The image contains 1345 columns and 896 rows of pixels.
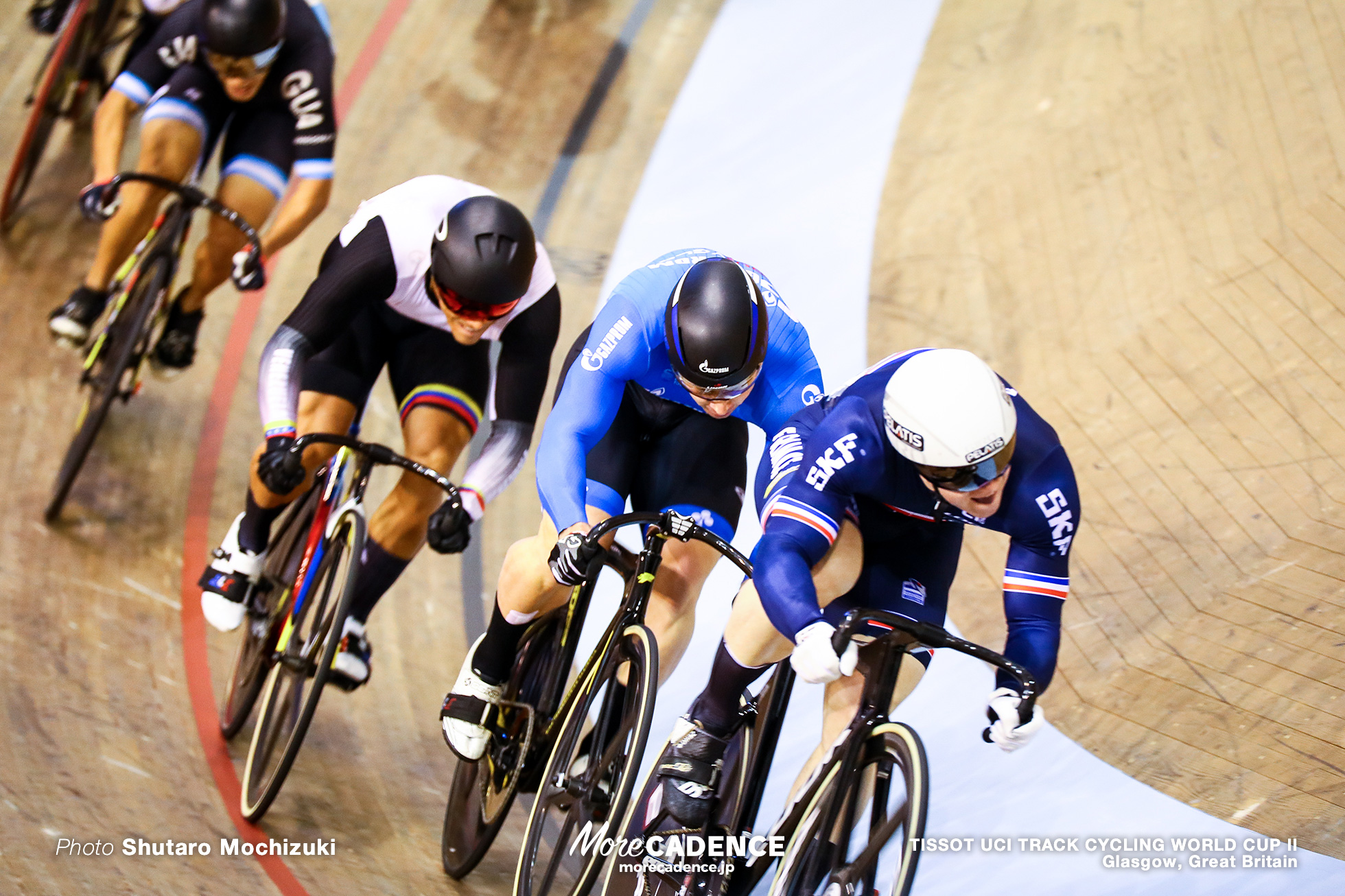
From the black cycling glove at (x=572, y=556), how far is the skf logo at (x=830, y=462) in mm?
516

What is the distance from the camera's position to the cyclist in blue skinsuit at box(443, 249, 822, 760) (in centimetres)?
305

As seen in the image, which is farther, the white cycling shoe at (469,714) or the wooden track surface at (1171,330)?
the wooden track surface at (1171,330)

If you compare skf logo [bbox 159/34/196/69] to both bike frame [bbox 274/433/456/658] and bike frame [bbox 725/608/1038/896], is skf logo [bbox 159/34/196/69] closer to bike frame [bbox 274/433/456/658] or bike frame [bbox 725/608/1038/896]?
bike frame [bbox 274/433/456/658]

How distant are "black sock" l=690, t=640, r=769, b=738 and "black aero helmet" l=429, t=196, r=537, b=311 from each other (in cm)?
106

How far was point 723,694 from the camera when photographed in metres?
3.11

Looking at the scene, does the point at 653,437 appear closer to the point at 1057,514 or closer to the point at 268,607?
the point at 1057,514

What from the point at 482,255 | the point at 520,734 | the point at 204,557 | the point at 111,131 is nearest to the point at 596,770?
the point at 520,734

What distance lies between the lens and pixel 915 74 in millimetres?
6809

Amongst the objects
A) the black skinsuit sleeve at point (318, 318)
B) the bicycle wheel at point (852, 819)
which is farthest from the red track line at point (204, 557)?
the bicycle wheel at point (852, 819)

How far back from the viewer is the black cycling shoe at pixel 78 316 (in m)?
4.73

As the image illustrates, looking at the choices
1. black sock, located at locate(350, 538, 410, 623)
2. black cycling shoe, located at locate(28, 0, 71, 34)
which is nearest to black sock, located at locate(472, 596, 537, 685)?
black sock, located at locate(350, 538, 410, 623)

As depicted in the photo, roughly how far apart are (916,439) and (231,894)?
2.00 m

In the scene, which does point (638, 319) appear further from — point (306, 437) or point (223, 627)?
point (223, 627)

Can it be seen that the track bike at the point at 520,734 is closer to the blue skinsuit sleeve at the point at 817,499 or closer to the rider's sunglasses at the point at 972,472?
the blue skinsuit sleeve at the point at 817,499
